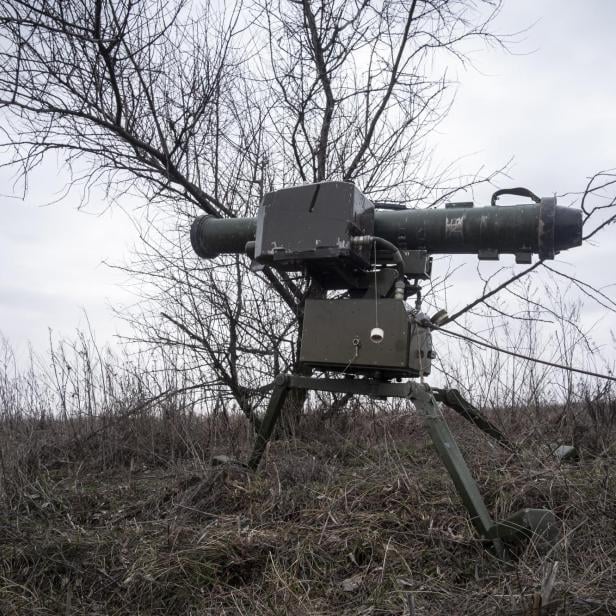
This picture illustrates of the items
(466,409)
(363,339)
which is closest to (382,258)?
(363,339)

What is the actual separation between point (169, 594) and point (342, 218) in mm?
1626

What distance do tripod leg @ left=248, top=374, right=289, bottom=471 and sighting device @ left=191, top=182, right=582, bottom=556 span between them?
1cm

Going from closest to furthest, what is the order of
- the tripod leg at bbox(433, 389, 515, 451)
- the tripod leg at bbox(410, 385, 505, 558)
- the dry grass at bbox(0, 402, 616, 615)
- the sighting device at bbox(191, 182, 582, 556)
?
1. the dry grass at bbox(0, 402, 616, 615)
2. the tripod leg at bbox(410, 385, 505, 558)
3. the sighting device at bbox(191, 182, 582, 556)
4. the tripod leg at bbox(433, 389, 515, 451)

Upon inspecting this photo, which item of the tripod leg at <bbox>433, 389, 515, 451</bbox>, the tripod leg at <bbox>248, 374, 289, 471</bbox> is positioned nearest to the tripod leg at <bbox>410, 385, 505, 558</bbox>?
the tripod leg at <bbox>433, 389, 515, 451</bbox>

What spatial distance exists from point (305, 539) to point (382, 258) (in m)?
1.24

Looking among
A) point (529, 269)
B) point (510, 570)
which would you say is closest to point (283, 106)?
point (529, 269)

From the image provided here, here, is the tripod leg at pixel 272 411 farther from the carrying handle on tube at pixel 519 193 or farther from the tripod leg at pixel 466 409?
the carrying handle on tube at pixel 519 193

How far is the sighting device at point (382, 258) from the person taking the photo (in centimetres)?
271

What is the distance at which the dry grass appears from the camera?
7.64 ft

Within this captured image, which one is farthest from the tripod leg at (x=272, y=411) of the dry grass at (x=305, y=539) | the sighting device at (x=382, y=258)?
the dry grass at (x=305, y=539)

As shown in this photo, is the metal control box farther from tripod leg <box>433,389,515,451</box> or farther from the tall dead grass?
the tall dead grass

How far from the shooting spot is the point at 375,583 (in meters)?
2.42

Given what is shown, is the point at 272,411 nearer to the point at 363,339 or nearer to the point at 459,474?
the point at 363,339

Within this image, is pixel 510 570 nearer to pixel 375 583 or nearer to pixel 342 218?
pixel 375 583
